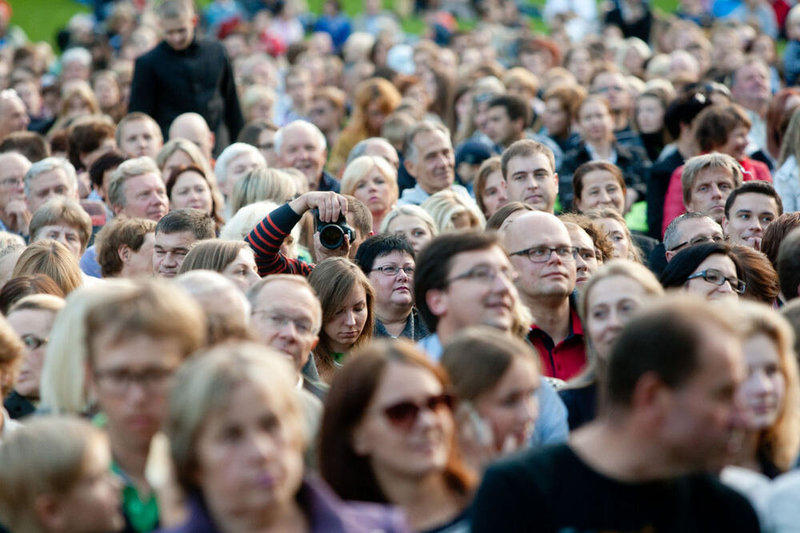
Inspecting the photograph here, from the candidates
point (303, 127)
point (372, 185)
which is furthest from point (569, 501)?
point (303, 127)

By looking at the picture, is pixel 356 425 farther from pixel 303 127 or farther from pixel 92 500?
pixel 303 127

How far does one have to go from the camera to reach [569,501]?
3303 millimetres

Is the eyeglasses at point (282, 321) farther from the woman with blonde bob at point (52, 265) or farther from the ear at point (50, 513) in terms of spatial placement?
the woman with blonde bob at point (52, 265)

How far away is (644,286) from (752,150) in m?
6.86

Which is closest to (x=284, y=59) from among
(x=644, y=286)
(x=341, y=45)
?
(x=341, y=45)

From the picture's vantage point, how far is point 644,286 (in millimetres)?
4930

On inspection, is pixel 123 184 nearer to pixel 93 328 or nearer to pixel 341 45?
pixel 93 328

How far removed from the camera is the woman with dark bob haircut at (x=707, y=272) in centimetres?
606

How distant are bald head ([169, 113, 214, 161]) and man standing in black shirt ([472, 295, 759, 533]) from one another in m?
7.85

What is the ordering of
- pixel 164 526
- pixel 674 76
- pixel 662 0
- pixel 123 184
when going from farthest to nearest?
pixel 662 0
pixel 674 76
pixel 123 184
pixel 164 526

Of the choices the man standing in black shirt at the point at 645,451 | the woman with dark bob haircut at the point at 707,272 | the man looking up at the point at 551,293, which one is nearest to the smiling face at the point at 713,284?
the woman with dark bob haircut at the point at 707,272

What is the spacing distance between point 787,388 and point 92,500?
225 centimetres

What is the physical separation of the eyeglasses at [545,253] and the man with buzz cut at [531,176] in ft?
7.25

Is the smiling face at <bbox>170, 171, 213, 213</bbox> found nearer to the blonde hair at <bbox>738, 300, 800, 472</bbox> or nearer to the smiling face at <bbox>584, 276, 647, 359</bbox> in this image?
the smiling face at <bbox>584, 276, 647, 359</bbox>
